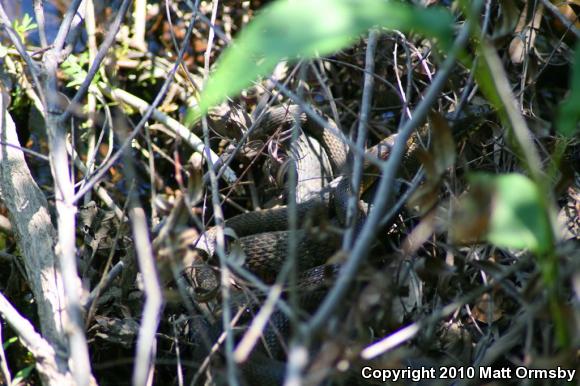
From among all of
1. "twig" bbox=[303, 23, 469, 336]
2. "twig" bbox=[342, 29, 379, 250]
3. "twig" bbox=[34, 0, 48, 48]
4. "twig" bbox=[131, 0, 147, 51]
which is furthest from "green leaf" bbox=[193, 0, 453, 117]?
"twig" bbox=[131, 0, 147, 51]

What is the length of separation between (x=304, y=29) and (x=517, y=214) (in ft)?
1.43

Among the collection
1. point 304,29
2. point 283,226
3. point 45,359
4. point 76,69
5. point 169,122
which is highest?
point 76,69

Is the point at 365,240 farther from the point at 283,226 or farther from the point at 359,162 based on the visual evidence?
the point at 283,226

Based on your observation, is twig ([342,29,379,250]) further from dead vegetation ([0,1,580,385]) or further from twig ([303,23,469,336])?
twig ([303,23,469,336])

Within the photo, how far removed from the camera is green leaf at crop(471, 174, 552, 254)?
1011 mm

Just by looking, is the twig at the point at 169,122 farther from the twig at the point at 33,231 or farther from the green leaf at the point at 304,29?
the green leaf at the point at 304,29

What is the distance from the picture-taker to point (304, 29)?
35.2 inches

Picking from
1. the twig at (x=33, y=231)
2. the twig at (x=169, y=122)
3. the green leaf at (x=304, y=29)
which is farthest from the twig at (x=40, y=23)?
the green leaf at (x=304, y=29)

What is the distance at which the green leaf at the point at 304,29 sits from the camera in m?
0.89

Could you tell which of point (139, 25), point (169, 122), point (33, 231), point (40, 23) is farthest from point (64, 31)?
point (139, 25)

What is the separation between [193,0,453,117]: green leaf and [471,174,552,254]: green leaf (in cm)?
25

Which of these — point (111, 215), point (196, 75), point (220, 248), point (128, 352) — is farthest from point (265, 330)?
point (196, 75)

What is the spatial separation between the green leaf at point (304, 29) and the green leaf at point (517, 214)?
10.0 inches

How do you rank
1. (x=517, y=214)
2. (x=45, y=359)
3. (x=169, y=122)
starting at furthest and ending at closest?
1. (x=169, y=122)
2. (x=45, y=359)
3. (x=517, y=214)
